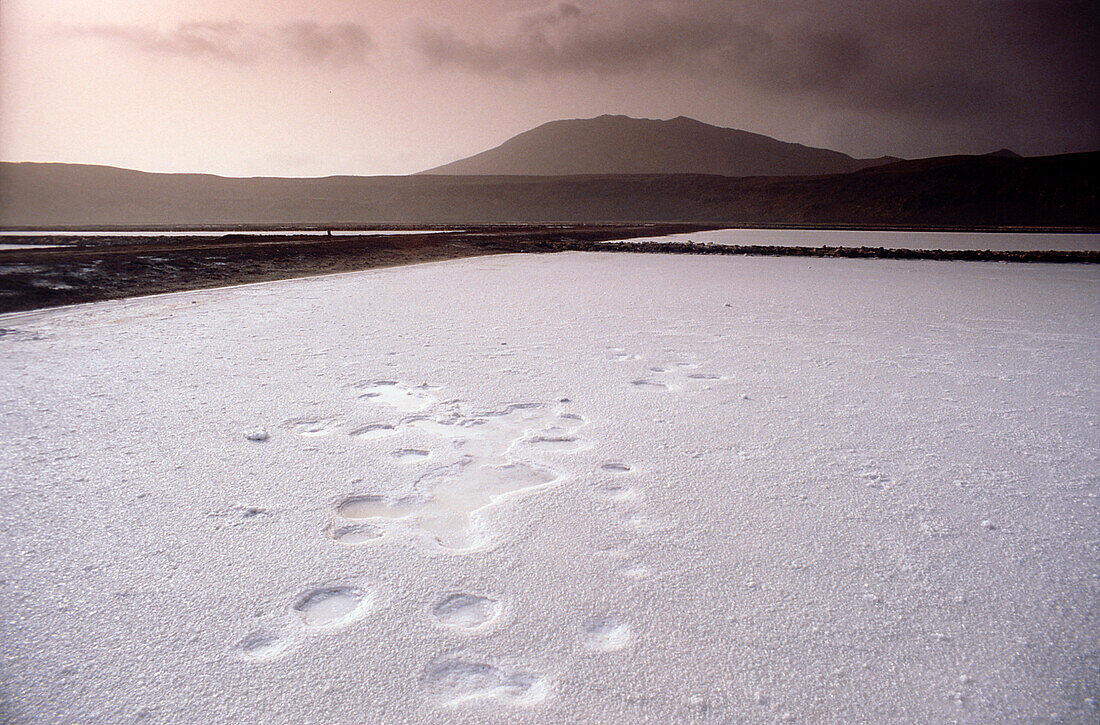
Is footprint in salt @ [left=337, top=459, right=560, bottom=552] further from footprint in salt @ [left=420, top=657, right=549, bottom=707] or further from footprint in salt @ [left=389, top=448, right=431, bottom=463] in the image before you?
footprint in salt @ [left=420, top=657, right=549, bottom=707]

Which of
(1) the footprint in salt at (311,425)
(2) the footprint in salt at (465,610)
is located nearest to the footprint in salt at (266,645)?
(2) the footprint in salt at (465,610)

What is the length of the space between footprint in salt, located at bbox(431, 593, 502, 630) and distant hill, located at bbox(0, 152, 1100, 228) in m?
52.1

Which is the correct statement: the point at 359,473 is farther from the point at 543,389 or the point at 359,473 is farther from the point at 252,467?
the point at 543,389

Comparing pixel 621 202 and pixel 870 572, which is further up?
pixel 621 202

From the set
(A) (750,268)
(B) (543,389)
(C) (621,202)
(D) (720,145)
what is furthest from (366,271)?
(D) (720,145)

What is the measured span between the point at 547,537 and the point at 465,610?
0.37 meters

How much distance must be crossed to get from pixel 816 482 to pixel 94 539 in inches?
84.8

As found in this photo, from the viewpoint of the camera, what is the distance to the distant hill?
48.6 meters

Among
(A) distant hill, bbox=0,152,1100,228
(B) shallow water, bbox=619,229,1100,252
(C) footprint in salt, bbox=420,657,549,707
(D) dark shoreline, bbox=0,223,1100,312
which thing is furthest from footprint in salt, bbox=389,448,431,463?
(A) distant hill, bbox=0,152,1100,228

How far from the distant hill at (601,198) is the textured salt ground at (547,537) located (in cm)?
5034

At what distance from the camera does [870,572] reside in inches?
60.2

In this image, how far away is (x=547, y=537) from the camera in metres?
1.69

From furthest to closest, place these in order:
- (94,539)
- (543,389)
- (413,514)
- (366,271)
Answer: (366,271) → (543,389) → (413,514) → (94,539)

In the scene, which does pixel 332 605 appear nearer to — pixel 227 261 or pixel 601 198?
pixel 227 261
